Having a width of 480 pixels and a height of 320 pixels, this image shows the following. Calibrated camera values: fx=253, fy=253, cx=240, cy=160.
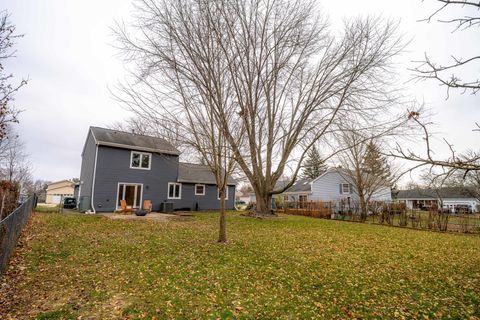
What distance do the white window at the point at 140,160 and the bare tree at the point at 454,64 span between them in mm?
20227

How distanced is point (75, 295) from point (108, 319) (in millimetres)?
1295

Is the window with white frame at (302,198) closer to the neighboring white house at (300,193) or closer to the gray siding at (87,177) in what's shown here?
the neighboring white house at (300,193)

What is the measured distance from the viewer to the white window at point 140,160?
20208mm

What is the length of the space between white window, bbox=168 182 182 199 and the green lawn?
43.7 ft

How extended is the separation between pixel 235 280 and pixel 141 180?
1702cm

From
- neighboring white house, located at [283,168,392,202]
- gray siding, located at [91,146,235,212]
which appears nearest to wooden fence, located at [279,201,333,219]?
neighboring white house, located at [283,168,392,202]

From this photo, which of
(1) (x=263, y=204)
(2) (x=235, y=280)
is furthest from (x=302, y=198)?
(2) (x=235, y=280)

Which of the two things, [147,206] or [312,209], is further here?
[312,209]

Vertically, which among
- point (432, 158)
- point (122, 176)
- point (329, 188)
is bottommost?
point (432, 158)

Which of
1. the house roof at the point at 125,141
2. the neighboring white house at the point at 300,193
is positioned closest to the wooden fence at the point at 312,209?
the neighboring white house at the point at 300,193

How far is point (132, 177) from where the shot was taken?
20047 millimetres

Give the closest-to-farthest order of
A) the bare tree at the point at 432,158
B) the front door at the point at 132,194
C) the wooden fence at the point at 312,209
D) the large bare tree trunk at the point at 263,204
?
the bare tree at the point at 432,158 < the large bare tree trunk at the point at 263,204 < the front door at the point at 132,194 < the wooden fence at the point at 312,209

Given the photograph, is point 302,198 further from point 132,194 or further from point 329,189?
point 132,194

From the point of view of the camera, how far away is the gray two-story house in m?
18.5
